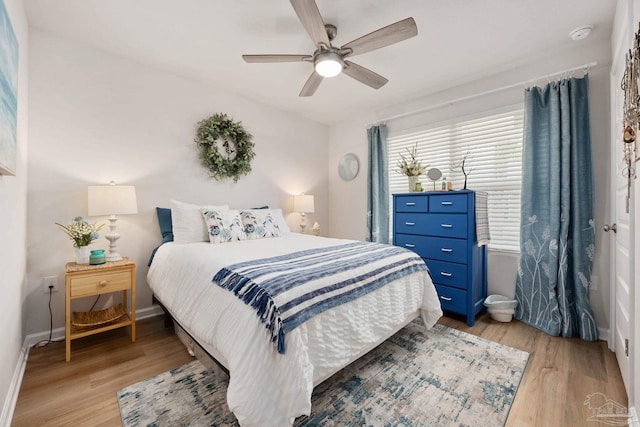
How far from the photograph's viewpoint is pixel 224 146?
3.32 m

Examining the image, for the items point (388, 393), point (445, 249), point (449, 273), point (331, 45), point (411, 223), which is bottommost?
point (388, 393)

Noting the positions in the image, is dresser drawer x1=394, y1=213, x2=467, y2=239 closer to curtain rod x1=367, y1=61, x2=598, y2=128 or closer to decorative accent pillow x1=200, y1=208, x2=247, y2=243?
curtain rod x1=367, y1=61, x2=598, y2=128

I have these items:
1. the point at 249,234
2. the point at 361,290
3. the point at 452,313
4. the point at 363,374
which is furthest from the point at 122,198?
the point at 452,313

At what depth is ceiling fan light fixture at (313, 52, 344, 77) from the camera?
2.05 m

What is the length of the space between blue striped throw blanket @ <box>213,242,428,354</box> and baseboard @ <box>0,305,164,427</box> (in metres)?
1.21

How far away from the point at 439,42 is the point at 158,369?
11.2 ft

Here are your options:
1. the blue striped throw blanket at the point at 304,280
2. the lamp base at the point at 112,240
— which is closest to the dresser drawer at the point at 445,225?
the blue striped throw blanket at the point at 304,280

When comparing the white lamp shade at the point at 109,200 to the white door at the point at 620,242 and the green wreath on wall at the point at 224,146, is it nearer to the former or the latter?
the green wreath on wall at the point at 224,146

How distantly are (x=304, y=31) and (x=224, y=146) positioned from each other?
5.45 ft

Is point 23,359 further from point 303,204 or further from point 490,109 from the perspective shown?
point 490,109

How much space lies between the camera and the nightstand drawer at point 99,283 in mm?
2023

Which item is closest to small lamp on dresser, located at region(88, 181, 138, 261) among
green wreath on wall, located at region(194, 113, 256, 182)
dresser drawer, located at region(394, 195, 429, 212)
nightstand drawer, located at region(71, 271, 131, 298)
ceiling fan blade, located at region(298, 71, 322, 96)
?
nightstand drawer, located at region(71, 271, 131, 298)

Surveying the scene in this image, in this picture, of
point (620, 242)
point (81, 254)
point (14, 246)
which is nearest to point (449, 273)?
point (620, 242)

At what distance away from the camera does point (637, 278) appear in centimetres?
139
